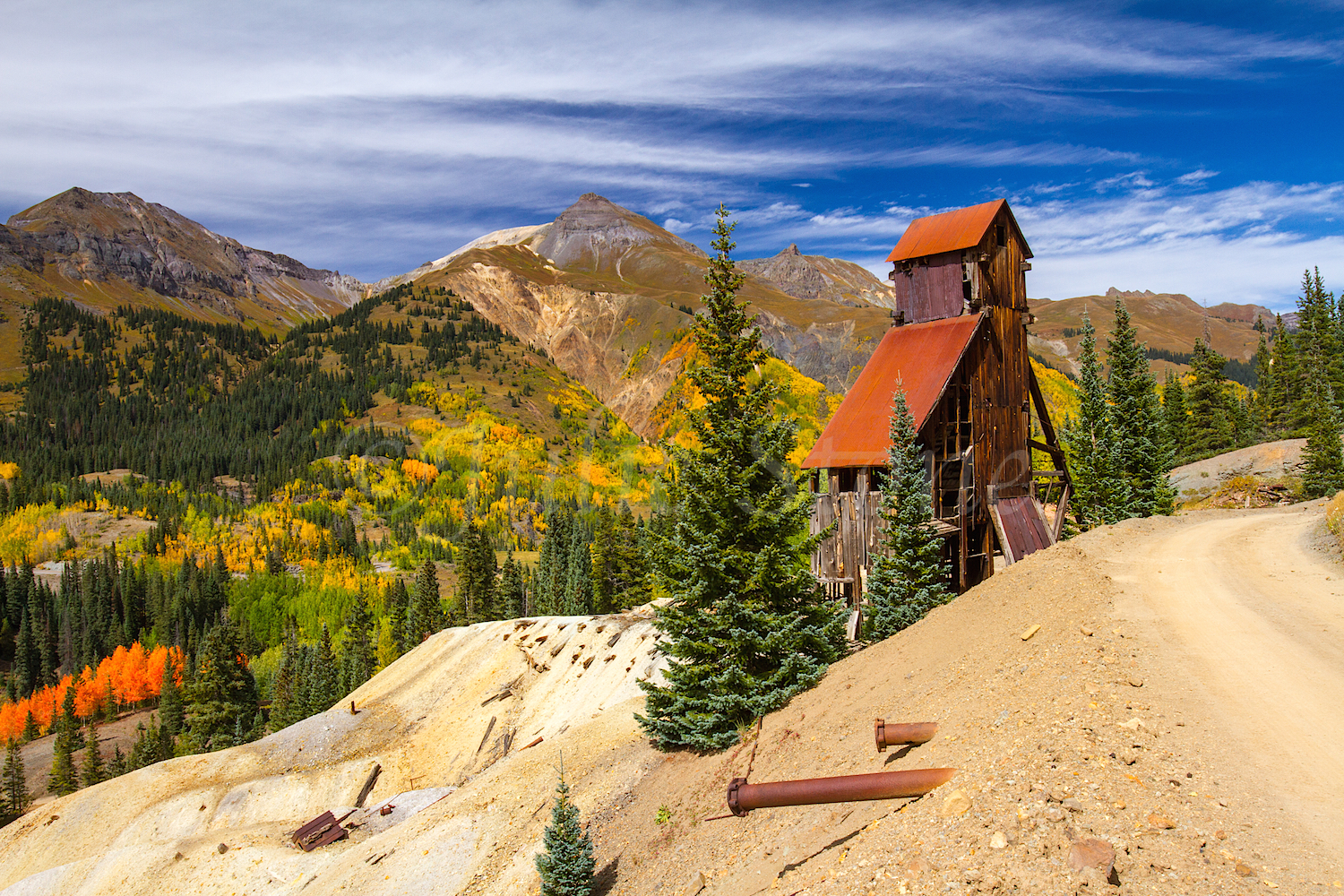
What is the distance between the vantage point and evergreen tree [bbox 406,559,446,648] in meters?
73.2

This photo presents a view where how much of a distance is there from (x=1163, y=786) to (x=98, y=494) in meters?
232

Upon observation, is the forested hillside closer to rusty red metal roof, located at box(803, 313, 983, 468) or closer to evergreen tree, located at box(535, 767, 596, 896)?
rusty red metal roof, located at box(803, 313, 983, 468)

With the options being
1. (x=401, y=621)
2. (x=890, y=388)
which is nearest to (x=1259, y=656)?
(x=890, y=388)

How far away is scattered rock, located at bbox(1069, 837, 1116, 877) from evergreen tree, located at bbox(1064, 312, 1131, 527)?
94.3 ft

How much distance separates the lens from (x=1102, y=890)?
6.09 metres

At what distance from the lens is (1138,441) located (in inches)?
1275

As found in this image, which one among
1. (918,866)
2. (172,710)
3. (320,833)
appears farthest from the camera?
(172,710)

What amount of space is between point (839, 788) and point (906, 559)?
9699 millimetres

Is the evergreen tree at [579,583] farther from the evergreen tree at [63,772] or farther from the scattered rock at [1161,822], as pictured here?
the evergreen tree at [63,772]

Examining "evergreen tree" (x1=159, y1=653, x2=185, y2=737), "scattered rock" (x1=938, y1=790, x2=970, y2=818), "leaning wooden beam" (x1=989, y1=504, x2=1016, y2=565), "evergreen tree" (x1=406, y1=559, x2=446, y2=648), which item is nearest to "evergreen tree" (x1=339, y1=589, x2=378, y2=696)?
"evergreen tree" (x1=406, y1=559, x2=446, y2=648)

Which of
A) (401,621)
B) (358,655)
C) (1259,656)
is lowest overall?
(358,655)

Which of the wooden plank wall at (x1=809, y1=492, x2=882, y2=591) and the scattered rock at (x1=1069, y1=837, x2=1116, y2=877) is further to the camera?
the wooden plank wall at (x1=809, y1=492, x2=882, y2=591)

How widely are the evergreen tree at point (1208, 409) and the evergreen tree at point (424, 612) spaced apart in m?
73.5

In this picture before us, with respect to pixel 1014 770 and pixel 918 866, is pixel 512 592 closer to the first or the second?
pixel 1014 770
